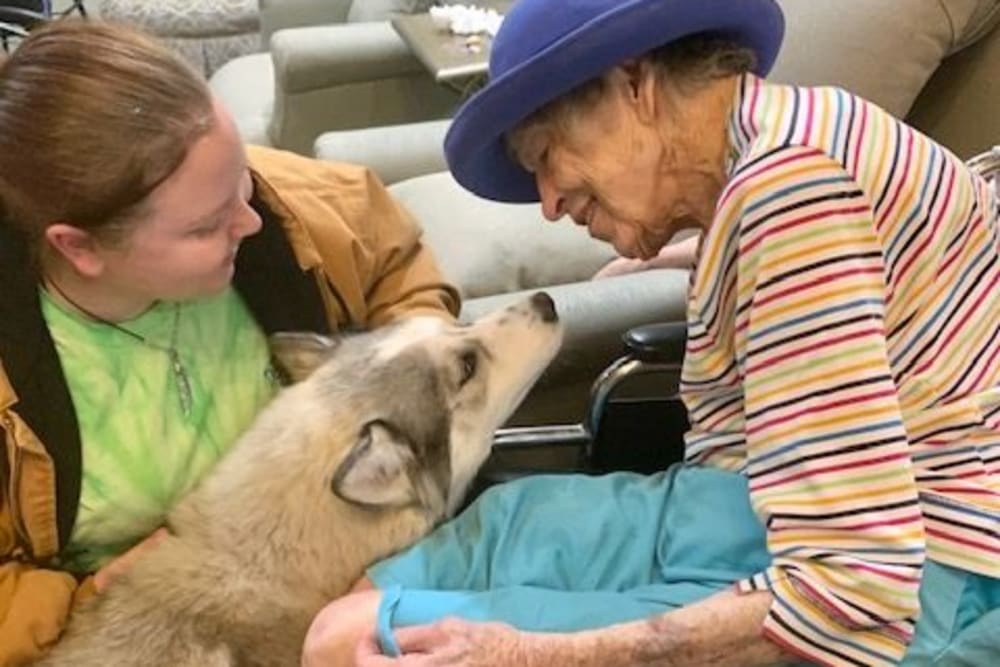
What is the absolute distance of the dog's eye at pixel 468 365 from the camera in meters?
1.79

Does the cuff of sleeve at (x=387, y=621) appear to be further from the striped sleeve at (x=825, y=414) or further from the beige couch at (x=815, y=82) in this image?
the beige couch at (x=815, y=82)

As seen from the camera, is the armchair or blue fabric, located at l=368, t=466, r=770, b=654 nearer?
blue fabric, located at l=368, t=466, r=770, b=654

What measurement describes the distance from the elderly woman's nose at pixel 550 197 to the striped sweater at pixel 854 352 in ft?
0.81

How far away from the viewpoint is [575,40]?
4.48ft

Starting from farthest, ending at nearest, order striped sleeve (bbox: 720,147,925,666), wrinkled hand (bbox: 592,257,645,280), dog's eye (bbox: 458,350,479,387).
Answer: wrinkled hand (bbox: 592,257,645,280)
dog's eye (bbox: 458,350,479,387)
striped sleeve (bbox: 720,147,925,666)

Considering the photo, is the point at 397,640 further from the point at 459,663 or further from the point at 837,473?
the point at 837,473

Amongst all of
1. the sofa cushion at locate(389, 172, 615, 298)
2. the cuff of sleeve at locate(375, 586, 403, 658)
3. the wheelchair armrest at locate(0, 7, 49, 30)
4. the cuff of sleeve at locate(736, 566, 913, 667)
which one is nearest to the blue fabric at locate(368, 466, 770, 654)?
the cuff of sleeve at locate(375, 586, 403, 658)

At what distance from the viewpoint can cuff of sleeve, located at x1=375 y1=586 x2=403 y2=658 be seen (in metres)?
1.46

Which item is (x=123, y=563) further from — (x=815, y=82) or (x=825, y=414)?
(x=815, y=82)

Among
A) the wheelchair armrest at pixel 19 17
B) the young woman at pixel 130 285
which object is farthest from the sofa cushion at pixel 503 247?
the wheelchair armrest at pixel 19 17

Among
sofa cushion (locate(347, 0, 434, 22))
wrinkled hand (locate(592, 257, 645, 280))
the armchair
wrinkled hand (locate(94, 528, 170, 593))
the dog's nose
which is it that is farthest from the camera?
sofa cushion (locate(347, 0, 434, 22))

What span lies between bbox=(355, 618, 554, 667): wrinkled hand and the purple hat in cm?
61

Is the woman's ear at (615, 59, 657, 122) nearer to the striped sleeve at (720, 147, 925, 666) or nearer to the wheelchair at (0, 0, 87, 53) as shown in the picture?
the striped sleeve at (720, 147, 925, 666)

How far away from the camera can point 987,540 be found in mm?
1402
